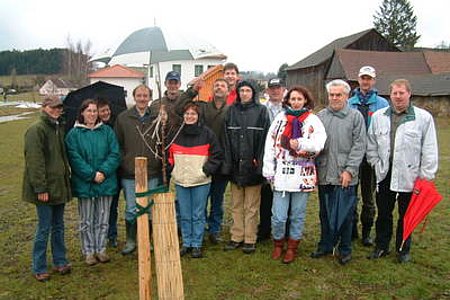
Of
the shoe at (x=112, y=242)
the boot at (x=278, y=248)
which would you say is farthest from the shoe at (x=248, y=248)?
the shoe at (x=112, y=242)

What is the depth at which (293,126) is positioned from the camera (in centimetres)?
465

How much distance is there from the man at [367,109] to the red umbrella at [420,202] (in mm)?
711

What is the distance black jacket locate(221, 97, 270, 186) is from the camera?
4.98 m

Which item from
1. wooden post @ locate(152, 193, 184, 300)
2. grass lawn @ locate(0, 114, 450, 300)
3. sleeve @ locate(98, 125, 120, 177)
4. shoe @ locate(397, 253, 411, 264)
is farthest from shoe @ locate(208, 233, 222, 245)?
wooden post @ locate(152, 193, 184, 300)

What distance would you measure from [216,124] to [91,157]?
163cm

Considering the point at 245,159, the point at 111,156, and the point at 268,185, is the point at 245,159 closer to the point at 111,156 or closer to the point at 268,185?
the point at 268,185

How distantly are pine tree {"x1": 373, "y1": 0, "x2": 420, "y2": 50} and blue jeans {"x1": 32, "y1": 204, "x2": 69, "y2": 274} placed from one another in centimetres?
6659

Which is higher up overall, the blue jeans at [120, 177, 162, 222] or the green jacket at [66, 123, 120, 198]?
the green jacket at [66, 123, 120, 198]

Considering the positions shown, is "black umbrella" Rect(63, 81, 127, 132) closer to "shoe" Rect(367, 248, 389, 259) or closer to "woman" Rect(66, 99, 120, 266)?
"woman" Rect(66, 99, 120, 266)

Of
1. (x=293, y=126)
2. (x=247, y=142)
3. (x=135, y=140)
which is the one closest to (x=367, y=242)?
(x=293, y=126)

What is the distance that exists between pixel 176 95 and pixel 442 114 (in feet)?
83.5

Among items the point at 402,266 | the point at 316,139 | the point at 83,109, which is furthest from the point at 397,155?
the point at 83,109

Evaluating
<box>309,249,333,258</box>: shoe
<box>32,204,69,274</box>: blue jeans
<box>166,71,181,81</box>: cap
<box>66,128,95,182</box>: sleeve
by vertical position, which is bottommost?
<box>309,249,333,258</box>: shoe

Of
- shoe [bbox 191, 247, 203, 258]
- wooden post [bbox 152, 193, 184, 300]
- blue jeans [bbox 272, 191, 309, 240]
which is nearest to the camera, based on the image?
wooden post [bbox 152, 193, 184, 300]
